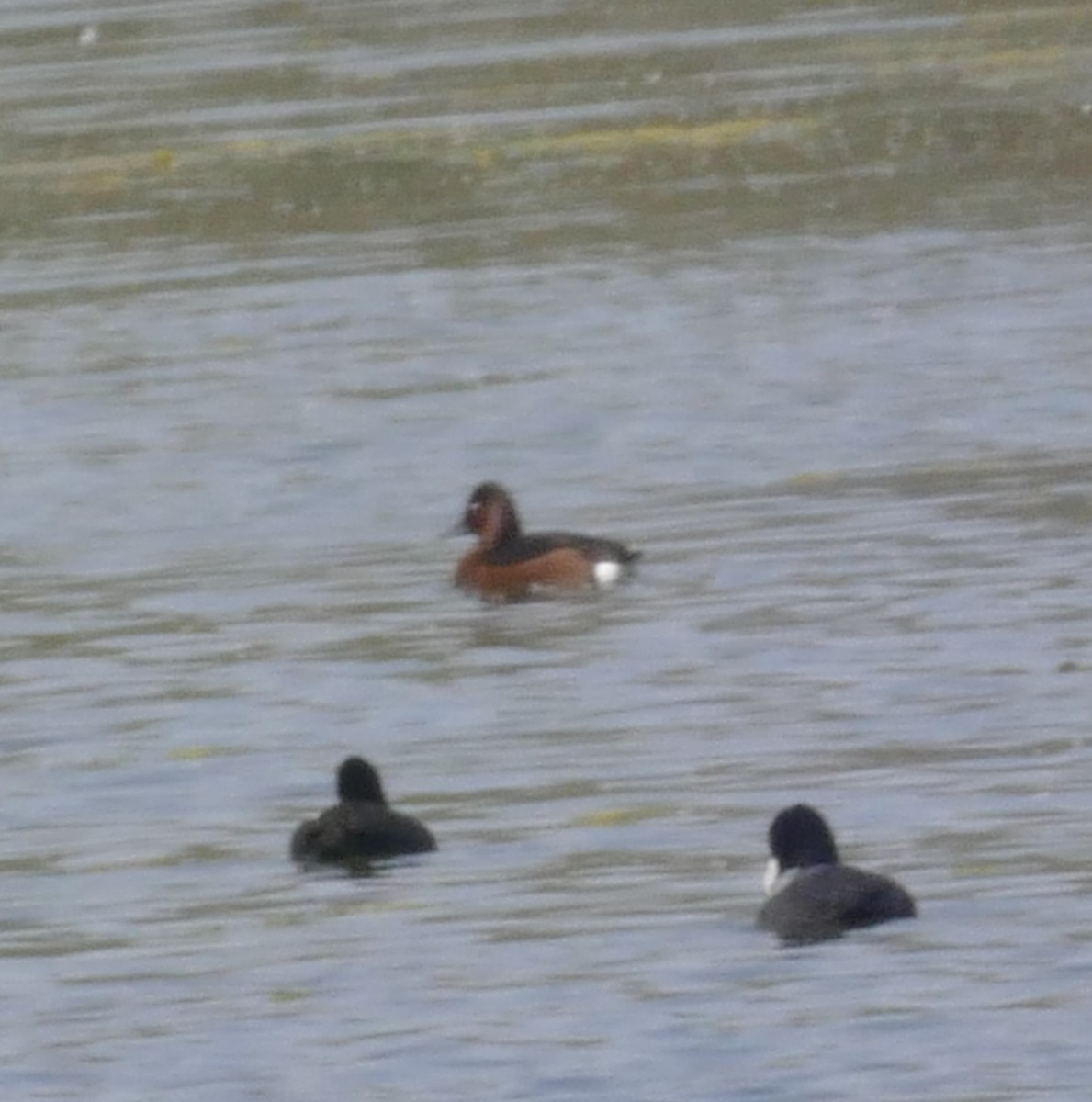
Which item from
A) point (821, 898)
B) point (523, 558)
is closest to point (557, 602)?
point (523, 558)

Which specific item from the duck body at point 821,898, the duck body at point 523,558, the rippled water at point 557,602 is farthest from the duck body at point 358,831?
the duck body at point 523,558

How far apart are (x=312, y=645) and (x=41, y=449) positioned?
6333 millimetres

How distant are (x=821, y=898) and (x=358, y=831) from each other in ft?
6.05

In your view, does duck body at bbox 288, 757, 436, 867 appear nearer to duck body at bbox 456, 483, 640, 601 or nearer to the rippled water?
the rippled water

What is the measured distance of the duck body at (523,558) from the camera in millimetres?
17594

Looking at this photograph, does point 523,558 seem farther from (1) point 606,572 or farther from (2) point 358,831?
(2) point 358,831

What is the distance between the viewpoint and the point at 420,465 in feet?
70.8

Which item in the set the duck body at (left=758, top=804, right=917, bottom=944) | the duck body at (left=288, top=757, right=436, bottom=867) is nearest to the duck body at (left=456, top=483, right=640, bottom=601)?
the duck body at (left=288, top=757, right=436, bottom=867)

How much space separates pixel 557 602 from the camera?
1791cm

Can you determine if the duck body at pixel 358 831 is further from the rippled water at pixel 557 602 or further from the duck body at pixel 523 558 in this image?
the duck body at pixel 523 558

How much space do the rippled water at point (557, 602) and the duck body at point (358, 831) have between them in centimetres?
→ 10

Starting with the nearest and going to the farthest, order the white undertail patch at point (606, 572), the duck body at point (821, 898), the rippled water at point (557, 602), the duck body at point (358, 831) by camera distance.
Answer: the rippled water at point (557, 602) → the duck body at point (821, 898) → the duck body at point (358, 831) → the white undertail patch at point (606, 572)

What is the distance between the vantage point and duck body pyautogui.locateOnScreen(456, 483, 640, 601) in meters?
17.6

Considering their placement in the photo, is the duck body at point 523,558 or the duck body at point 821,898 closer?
the duck body at point 821,898
